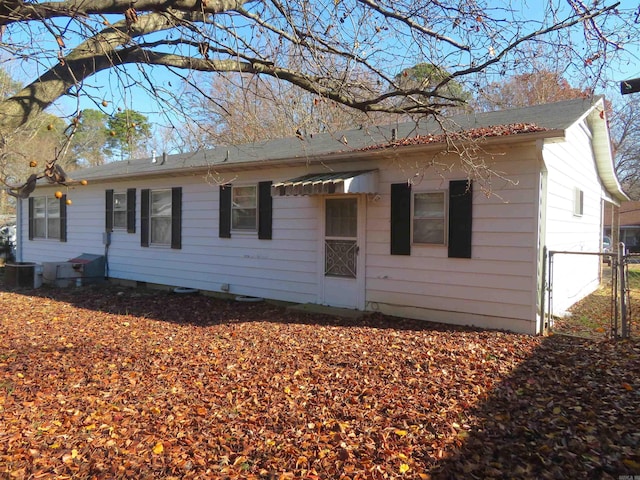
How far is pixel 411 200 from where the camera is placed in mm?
7375

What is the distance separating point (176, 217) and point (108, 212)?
2.91 meters

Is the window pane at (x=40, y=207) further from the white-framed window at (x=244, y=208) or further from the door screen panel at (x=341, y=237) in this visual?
the door screen panel at (x=341, y=237)

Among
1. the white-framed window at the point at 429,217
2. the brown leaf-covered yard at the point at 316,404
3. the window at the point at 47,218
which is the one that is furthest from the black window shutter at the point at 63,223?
the white-framed window at the point at 429,217

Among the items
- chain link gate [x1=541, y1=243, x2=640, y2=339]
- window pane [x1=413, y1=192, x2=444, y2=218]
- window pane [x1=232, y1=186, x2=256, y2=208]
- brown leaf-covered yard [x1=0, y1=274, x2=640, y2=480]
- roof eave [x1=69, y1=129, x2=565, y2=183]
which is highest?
roof eave [x1=69, y1=129, x2=565, y2=183]

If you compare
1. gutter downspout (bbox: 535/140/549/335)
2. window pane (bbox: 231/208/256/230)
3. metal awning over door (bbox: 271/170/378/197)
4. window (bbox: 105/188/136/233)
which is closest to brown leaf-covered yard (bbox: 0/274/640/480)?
gutter downspout (bbox: 535/140/549/335)

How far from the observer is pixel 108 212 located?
40.9ft

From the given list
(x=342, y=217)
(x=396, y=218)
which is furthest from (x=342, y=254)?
(x=396, y=218)

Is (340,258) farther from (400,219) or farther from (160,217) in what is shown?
(160,217)

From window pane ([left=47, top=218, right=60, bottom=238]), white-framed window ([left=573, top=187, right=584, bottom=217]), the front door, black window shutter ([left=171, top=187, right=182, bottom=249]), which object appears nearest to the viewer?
the front door

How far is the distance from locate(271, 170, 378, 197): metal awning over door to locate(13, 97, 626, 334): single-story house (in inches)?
0.9

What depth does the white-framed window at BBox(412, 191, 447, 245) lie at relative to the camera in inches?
280

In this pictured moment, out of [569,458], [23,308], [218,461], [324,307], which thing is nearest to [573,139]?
[324,307]

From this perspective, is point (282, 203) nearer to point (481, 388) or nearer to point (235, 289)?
point (235, 289)

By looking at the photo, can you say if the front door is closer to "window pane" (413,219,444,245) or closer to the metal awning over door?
the metal awning over door
